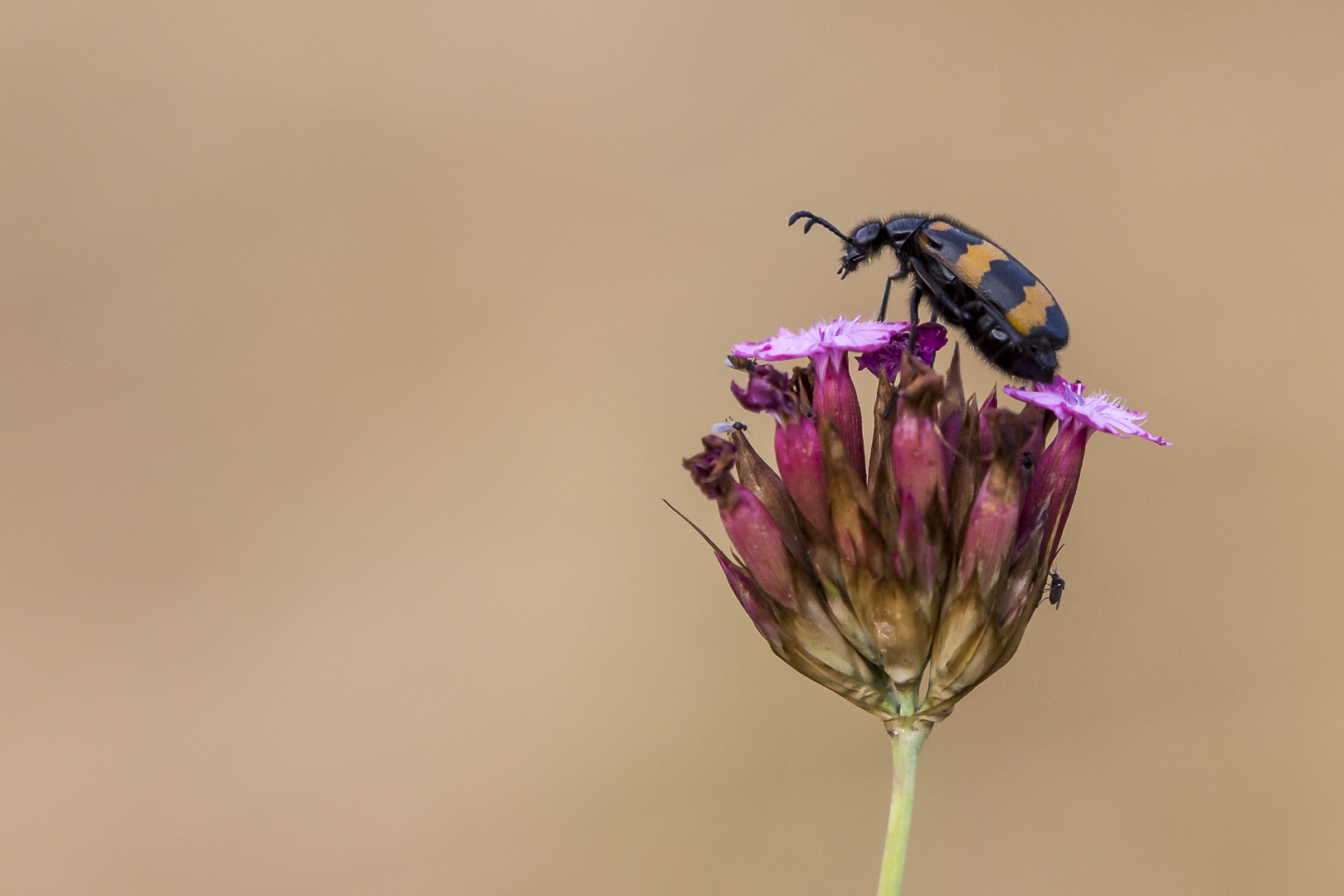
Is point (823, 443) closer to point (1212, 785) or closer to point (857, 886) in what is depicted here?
point (857, 886)

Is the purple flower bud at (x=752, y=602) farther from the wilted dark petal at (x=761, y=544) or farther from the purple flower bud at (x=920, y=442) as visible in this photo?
the purple flower bud at (x=920, y=442)

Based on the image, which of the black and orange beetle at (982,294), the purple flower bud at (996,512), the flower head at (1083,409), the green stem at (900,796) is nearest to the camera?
the green stem at (900,796)

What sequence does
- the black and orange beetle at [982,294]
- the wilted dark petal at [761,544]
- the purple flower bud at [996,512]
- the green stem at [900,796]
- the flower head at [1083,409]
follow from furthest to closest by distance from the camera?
the black and orange beetle at [982,294]
the flower head at [1083,409]
the wilted dark petal at [761,544]
the purple flower bud at [996,512]
the green stem at [900,796]

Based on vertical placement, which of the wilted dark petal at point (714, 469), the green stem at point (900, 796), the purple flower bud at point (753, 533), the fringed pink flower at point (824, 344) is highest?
the fringed pink flower at point (824, 344)

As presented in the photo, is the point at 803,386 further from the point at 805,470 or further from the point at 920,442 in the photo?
the point at 920,442

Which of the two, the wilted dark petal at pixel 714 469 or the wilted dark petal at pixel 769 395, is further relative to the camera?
the wilted dark petal at pixel 769 395

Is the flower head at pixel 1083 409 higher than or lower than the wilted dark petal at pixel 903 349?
lower

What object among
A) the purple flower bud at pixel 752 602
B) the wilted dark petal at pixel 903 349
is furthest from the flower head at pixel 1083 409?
the purple flower bud at pixel 752 602

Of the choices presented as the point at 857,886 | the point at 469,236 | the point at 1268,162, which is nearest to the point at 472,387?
the point at 469,236
